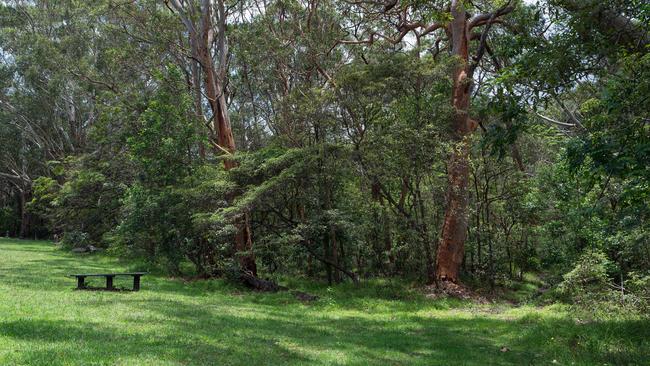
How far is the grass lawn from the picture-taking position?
6800 millimetres

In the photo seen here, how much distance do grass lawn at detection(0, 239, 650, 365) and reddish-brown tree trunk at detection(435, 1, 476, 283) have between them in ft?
Answer: 6.65

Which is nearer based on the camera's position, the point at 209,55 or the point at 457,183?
the point at 457,183

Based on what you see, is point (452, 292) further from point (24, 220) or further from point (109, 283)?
point (24, 220)

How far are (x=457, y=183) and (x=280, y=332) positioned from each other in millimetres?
8141

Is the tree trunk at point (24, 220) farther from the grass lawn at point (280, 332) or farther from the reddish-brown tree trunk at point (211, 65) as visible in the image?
the grass lawn at point (280, 332)

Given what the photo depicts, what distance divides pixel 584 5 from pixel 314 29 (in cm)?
1431

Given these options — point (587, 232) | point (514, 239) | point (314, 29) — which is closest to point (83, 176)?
point (314, 29)

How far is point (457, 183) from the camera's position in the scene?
15531 mm

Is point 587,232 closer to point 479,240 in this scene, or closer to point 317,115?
point 479,240

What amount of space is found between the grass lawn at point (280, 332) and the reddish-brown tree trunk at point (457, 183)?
203cm

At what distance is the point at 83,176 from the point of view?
979 inches

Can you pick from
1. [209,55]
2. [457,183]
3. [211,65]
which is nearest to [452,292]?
[457,183]

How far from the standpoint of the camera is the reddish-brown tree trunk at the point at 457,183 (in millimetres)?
15492

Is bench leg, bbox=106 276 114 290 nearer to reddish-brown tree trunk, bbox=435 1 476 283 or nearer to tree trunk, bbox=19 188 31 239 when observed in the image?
reddish-brown tree trunk, bbox=435 1 476 283
